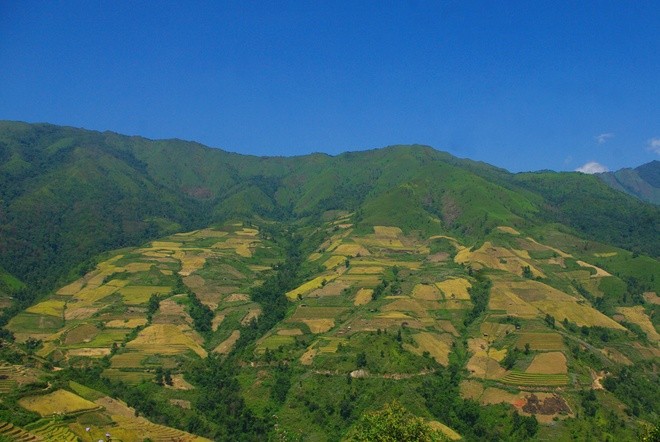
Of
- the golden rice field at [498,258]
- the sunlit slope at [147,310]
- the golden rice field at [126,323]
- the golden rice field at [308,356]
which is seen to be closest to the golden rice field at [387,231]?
the golden rice field at [498,258]

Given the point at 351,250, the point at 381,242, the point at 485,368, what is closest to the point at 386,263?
the point at 351,250

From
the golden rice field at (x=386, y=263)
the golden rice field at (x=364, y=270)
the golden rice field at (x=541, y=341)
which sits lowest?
the golden rice field at (x=541, y=341)

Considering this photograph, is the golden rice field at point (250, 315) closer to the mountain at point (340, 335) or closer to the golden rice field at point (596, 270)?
the mountain at point (340, 335)

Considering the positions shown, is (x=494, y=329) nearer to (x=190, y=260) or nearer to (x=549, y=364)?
(x=549, y=364)

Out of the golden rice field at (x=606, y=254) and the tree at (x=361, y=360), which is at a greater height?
the golden rice field at (x=606, y=254)

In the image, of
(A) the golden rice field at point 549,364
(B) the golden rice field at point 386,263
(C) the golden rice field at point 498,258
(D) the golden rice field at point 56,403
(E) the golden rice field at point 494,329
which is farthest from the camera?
(B) the golden rice field at point 386,263

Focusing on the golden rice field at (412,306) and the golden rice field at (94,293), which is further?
the golden rice field at (94,293)

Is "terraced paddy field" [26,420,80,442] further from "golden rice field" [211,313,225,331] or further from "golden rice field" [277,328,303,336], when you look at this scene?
"golden rice field" [211,313,225,331]
